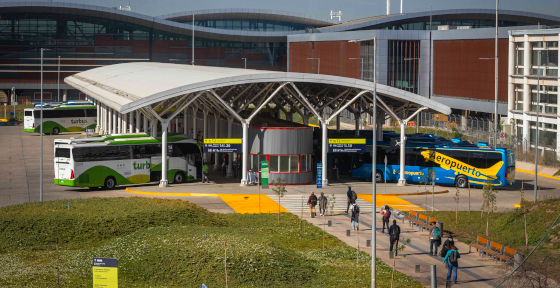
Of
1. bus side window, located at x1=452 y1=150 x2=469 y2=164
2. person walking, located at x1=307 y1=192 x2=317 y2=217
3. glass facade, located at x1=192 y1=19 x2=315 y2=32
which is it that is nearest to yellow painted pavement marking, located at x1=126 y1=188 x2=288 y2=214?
person walking, located at x1=307 y1=192 x2=317 y2=217

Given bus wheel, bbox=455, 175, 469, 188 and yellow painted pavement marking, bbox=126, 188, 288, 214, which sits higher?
bus wheel, bbox=455, 175, 469, 188

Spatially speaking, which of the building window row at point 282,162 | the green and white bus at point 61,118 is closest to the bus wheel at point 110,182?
the building window row at point 282,162

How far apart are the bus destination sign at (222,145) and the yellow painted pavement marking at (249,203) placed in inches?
155

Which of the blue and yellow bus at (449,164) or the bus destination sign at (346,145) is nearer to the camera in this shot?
the blue and yellow bus at (449,164)

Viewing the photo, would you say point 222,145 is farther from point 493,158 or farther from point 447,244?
point 447,244

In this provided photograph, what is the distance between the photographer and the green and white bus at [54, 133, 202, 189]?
42031mm

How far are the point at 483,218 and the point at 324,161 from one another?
13.1 metres

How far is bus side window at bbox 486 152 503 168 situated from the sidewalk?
38.3ft

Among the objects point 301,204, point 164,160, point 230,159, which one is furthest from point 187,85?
point 301,204

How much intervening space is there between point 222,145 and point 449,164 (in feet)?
49.4

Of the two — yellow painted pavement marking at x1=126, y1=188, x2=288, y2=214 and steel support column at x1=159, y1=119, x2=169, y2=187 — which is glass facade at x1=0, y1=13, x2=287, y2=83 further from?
yellow painted pavement marking at x1=126, y1=188, x2=288, y2=214

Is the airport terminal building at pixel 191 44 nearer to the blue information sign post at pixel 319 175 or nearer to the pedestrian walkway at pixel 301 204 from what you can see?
the blue information sign post at pixel 319 175

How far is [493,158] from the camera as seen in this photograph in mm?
44094

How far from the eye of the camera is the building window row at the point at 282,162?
44.9 m
